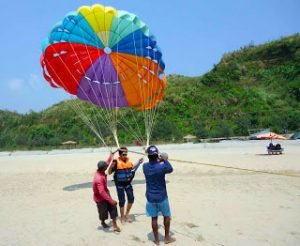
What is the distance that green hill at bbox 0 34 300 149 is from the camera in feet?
91.9

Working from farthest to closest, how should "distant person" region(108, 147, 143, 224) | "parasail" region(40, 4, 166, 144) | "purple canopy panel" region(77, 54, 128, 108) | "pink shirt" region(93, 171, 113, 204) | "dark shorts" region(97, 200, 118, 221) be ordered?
"purple canopy panel" region(77, 54, 128, 108)
"parasail" region(40, 4, 166, 144)
"distant person" region(108, 147, 143, 224)
"dark shorts" region(97, 200, 118, 221)
"pink shirt" region(93, 171, 113, 204)

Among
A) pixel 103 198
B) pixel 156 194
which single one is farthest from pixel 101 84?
pixel 156 194

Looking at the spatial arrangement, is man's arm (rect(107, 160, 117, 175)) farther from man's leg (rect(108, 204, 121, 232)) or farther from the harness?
man's leg (rect(108, 204, 121, 232))

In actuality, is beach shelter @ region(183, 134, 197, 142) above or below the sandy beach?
above

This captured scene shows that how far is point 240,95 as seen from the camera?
32.2 metres

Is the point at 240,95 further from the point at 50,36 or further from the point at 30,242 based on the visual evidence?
the point at 30,242

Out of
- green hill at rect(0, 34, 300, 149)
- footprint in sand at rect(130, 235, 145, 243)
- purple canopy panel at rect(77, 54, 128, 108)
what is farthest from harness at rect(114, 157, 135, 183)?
green hill at rect(0, 34, 300, 149)

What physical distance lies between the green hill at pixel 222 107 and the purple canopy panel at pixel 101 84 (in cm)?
1694

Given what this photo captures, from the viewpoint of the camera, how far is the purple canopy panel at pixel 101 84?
33.4ft

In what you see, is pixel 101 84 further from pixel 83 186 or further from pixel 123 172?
pixel 123 172

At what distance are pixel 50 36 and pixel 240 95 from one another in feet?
81.6

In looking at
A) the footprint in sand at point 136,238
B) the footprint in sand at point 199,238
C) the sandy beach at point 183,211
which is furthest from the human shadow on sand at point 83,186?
the footprint in sand at point 199,238

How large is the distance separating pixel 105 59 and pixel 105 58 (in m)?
A: 0.03

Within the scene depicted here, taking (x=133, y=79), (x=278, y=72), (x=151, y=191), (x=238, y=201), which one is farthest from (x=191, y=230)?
(x=278, y=72)
